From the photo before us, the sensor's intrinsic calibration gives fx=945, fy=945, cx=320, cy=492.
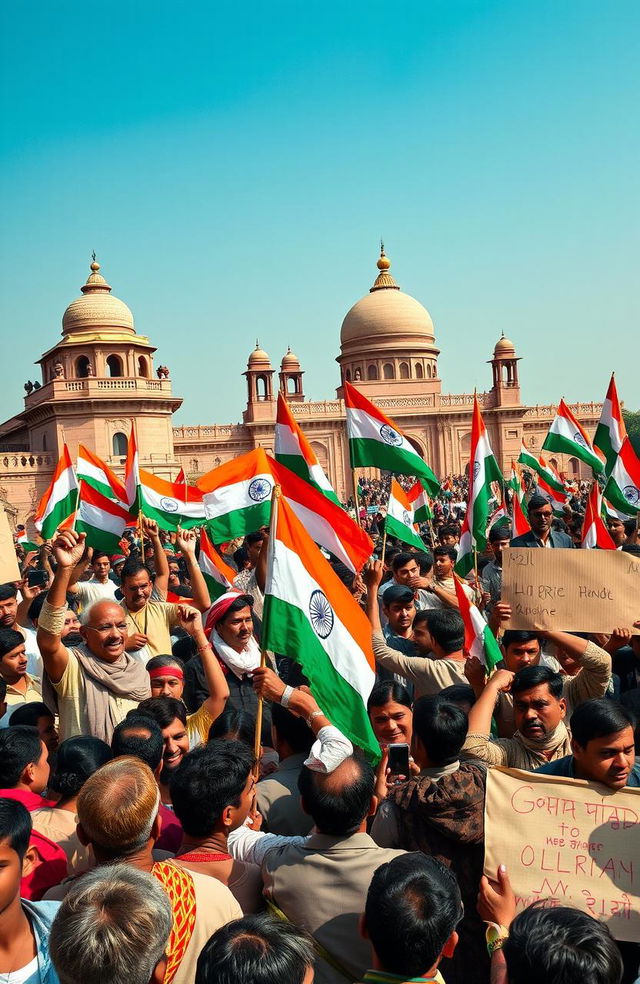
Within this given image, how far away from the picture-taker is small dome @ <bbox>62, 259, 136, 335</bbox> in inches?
1668

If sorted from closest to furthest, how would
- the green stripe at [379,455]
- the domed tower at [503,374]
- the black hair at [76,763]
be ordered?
1. the black hair at [76,763]
2. the green stripe at [379,455]
3. the domed tower at [503,374]

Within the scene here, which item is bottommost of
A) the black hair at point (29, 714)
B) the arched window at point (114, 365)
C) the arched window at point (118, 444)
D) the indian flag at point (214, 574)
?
the black hair at point (29, 714)

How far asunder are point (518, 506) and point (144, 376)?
35.7 m

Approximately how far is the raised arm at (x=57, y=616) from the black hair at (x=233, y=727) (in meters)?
0.87

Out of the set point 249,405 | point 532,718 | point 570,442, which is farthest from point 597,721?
point 249,405

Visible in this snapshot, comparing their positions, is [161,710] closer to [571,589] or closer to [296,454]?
[571,589]

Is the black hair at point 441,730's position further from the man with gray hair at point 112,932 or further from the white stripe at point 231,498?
the white stripe at point 231,498

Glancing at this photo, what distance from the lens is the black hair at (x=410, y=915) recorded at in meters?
2.35

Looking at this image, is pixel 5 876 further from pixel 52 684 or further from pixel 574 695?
pixel 574 695

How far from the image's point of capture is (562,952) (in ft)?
7.04

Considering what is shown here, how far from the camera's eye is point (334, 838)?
9.37 feet

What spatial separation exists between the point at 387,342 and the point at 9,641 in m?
51.6

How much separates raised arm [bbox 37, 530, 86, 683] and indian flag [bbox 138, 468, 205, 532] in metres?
4.36

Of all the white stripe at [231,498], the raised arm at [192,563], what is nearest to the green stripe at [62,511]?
the white stripe at [231,498]
